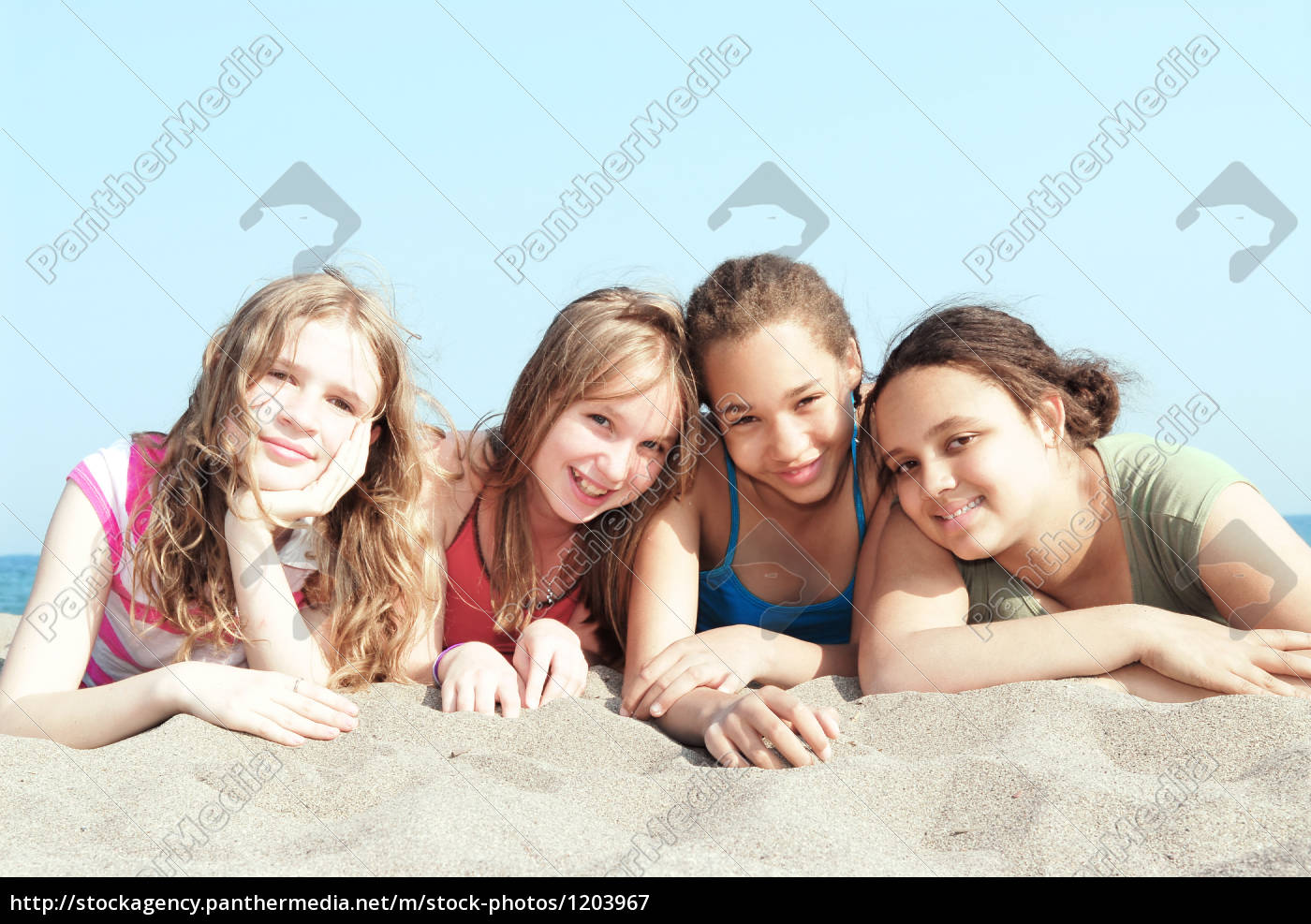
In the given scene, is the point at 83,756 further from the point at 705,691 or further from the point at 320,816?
the point at 705,691

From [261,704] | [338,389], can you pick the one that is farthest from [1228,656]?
[338,389]

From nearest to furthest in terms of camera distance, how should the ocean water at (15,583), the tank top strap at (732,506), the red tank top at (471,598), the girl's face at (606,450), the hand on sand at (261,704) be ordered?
the hand on sand at (261,704) → the girl's face at (606,450) → the tank top strap at (732,506) → the red tank top at (471,598) → the ocean water at (15,583)

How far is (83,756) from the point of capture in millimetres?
2457

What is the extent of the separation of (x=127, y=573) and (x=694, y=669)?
5.87 feet

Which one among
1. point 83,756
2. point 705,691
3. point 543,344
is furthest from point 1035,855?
point 543,344

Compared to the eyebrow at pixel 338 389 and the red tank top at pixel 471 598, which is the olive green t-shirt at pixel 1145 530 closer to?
the red tank top at pixel 471 598

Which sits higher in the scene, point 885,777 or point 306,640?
point 885,777

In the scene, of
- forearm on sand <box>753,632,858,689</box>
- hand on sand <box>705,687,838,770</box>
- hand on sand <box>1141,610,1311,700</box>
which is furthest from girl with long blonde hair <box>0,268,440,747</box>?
hand on sand <box>1141,610,1311,700</box>

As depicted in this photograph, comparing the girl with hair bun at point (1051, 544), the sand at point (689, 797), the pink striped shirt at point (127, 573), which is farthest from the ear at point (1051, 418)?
the pink striped shirt at point (127, 573)

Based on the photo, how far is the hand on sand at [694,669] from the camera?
3.09 metres

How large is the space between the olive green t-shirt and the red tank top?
165 cm

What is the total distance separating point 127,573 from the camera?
3285 mm

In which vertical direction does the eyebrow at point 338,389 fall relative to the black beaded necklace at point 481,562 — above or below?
above

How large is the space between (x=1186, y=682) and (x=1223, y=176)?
2.01 meters
